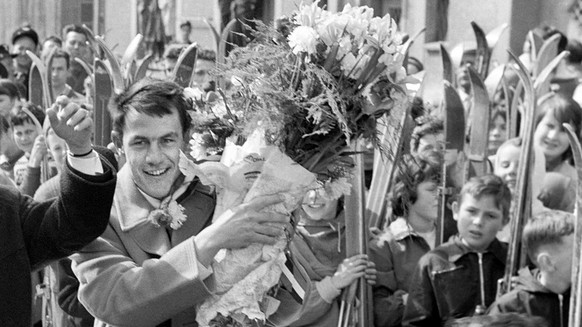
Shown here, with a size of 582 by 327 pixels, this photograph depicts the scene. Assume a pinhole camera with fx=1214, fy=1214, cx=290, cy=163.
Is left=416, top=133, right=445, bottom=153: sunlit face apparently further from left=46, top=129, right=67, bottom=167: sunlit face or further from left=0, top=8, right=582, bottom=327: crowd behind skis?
left=46, top=129, right=67, bottom=167: sunlit face

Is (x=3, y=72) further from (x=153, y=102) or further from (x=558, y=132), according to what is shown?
(x=153, y=102)

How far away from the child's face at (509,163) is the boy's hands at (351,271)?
1.39 metres

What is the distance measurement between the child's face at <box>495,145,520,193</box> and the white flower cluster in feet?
8.89

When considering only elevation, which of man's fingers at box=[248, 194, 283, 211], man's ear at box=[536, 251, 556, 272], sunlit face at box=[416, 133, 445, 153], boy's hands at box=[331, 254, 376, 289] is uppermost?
man's fingers at box=[248, 194, 283, 211]

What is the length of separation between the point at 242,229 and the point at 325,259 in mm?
1825

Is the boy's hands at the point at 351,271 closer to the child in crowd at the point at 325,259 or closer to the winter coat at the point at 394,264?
the child in crowd at the point at 325,259

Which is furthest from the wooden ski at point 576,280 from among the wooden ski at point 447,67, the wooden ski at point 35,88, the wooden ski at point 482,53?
the wooden ski at point 35,88

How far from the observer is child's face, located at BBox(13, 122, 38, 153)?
654 cm

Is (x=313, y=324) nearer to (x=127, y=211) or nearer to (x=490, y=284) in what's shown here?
(x=490, y=284)

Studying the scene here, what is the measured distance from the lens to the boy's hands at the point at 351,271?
4.28 metres

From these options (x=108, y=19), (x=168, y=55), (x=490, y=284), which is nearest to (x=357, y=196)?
(x=490, y=284)

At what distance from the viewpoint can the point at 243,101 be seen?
3.02 meters

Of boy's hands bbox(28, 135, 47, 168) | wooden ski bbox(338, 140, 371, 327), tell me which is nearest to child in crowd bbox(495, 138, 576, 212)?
wooden ski bbox(338, 140, 371, 327)

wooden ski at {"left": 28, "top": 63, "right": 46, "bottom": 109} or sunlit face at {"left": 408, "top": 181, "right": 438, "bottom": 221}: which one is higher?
wooden ski at {"left": 28, "top": 63, "right": 46, "bottom": 109}
